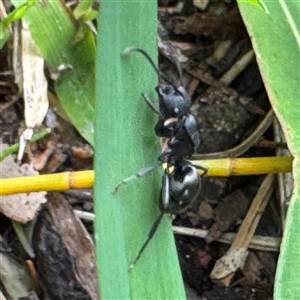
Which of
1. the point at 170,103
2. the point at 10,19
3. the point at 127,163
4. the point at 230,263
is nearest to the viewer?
the point at 127,163

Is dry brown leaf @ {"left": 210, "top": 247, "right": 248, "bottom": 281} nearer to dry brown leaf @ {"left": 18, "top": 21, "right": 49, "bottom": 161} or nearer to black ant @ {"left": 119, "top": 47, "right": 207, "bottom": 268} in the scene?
black ant @ {"left": 119, "top": 47, "right": 207, "bottom": 268}

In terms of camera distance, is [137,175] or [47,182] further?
[47,182]

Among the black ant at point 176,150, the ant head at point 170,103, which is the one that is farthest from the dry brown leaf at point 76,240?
the ant head at point 170,103

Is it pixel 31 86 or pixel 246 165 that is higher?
pixel 31 86

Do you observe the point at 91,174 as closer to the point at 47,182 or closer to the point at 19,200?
the point at 47,182

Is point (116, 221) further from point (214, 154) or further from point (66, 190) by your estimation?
point (214, 154)

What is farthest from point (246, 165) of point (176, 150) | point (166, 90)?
point (166, 90)

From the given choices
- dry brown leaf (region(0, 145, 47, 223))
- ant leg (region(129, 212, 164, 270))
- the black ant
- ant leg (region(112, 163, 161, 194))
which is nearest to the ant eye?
the black ant
